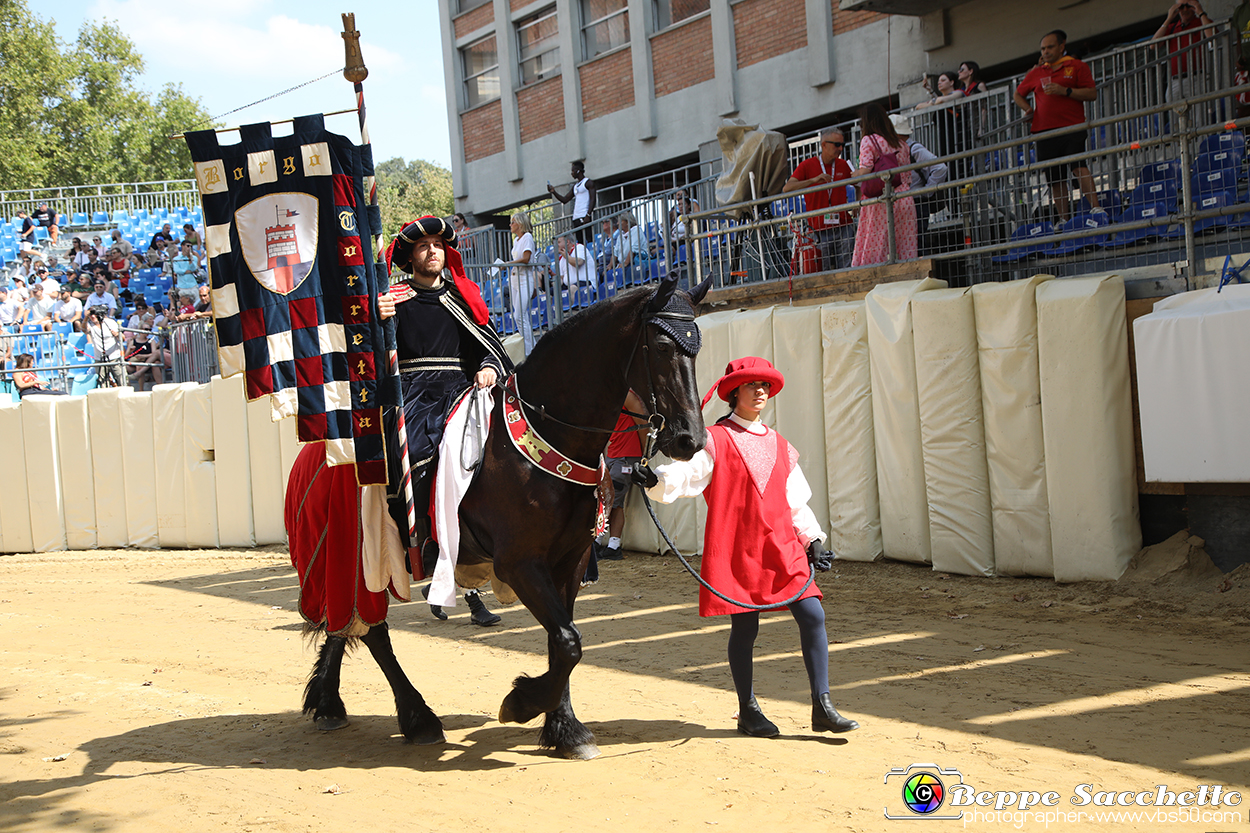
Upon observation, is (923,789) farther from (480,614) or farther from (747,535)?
(480,614)

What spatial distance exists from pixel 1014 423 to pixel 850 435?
1.88 m

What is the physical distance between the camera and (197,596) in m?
12.3

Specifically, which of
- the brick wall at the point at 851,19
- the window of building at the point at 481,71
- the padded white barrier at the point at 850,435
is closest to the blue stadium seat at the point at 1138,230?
the padded white barrier at the point at 850,435

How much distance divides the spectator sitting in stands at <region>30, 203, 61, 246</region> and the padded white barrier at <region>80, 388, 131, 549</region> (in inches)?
647

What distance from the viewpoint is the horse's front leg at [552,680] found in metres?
4.97

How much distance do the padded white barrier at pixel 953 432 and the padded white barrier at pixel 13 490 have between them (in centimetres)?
1523

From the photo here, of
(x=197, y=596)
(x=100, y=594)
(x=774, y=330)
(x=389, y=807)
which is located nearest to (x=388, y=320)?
(x=389, y=807)

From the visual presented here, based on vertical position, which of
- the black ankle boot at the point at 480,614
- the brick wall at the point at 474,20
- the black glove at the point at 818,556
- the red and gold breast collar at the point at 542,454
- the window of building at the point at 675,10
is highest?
the brick wall at the point at 474,20

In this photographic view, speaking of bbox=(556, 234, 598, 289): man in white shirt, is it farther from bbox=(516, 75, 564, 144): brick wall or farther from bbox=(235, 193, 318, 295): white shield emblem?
bbox=(516, 75, 564, 144): brick wall

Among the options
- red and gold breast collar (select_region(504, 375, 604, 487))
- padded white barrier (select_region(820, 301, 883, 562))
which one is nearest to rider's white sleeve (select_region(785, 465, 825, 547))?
red and gold breast collar (select_region(504, 375, 604, 487))

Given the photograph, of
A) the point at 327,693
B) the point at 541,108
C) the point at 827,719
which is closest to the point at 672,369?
the point at 827,719

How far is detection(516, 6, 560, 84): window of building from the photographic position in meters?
24.0

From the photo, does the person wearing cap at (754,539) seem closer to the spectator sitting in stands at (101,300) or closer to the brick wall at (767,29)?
the brick wall at (767,29)

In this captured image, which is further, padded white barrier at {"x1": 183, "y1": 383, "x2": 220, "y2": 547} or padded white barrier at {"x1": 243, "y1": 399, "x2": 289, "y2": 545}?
padded white barrier at {"x1": 183, "y1": 383, "x2": 220, "y2": 547}
